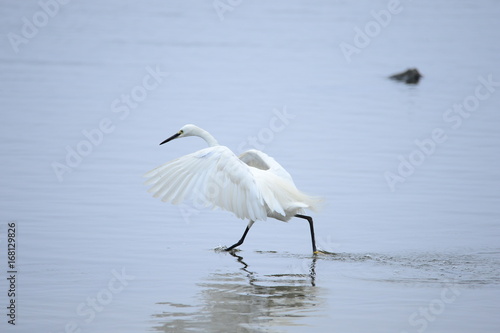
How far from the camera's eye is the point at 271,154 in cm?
1673

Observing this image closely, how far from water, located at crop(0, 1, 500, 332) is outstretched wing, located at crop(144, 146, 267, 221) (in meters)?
0.70

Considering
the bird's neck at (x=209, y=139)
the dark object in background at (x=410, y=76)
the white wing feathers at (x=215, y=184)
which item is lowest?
the white wing feathers at (x=215, y=184)

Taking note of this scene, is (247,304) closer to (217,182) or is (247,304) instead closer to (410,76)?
(217,182)

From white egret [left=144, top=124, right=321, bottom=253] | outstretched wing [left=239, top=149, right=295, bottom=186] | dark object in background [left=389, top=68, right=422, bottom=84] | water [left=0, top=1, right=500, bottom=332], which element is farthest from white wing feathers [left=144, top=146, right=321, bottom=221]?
dark object in background [left=389, top=68, right=422, bottom=84]

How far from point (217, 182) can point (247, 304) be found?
1.84 metres

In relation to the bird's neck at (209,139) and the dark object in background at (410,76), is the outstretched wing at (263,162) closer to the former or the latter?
the bird's neck at (209,139)

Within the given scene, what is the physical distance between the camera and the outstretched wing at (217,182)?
34.2 feet

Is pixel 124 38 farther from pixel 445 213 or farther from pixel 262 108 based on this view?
pixel 445 213

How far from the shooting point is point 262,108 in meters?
21.1

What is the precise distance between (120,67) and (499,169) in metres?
13.3

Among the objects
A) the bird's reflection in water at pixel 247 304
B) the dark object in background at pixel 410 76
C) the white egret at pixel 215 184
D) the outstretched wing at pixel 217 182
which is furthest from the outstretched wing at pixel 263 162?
the dark object in background at pixel 410 76

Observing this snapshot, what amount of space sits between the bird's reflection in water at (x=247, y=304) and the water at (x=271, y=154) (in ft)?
0.10

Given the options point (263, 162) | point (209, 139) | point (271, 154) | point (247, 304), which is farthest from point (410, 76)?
point (247, 304)

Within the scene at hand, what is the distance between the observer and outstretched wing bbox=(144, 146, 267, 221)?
34.2 feet
